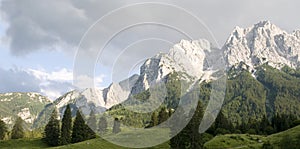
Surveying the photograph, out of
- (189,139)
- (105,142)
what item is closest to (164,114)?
(189,139)

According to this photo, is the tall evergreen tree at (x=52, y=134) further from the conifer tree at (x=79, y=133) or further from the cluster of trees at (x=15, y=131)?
the cluster of trees at (x=15, y=131)

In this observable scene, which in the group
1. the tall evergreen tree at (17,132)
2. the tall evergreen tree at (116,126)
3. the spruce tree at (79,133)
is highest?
the tall evergreen tree at (17,132)

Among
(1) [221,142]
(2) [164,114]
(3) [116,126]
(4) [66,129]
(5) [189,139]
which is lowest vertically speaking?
(1) [221,142]

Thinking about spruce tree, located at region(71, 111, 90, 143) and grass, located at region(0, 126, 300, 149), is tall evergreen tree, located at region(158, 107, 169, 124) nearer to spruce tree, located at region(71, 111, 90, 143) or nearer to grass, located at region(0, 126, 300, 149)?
grass, located at region(0, 126, 300, 149)

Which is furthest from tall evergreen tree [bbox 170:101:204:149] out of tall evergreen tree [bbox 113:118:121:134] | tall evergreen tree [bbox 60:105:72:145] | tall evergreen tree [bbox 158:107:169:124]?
tall evergreen tree [bbox 113:118:121:134]

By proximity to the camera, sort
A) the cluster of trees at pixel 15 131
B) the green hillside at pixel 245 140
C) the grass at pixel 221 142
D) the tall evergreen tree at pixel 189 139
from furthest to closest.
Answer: the cluster of trees at pixel 15 131
the tall evergreen tree at pixel 189 139
the grass at pixel 221 142
the green hillside at pixel 245 140

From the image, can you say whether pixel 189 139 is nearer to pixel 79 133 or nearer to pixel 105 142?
pixel 105 142

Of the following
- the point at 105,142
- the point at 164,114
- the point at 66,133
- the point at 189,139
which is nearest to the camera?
the point at 164,114

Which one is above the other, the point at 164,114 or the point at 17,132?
the point at 17,132

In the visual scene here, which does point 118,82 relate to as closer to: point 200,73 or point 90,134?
point 200,73

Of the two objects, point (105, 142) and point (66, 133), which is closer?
point (105, 142)

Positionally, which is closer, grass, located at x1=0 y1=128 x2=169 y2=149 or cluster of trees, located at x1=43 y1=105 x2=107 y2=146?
grass, located at x1=0 y1=128 x2=169 y2=149

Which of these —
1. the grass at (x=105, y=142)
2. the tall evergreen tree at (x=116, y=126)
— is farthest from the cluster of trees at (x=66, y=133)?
the tall evergreen tree at (x=116, y=126)
